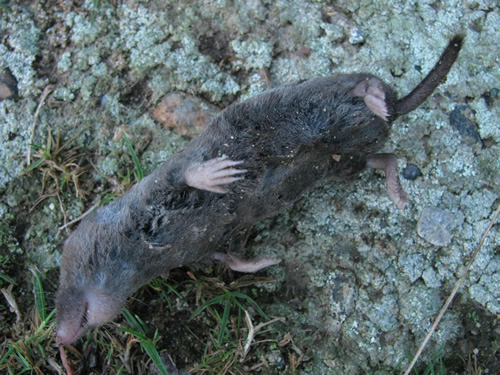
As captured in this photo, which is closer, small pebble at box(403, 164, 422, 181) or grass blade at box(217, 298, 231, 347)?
grass blade at box(217, 298, 231, 347)

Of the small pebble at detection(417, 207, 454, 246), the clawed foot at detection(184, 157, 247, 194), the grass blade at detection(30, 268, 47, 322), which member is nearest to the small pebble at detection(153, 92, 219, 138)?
the clawed foot at detection(184, 157, 247, 194)

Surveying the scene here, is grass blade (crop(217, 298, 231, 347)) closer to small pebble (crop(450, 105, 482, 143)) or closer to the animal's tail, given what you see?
the animal's tail

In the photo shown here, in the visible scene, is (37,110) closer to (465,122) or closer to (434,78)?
(434,78)

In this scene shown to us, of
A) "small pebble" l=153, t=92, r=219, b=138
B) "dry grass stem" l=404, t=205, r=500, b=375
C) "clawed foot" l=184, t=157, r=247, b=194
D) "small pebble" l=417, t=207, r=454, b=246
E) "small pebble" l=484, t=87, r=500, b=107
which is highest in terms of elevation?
"small pebble" l=153, t=92, r=219, b=138

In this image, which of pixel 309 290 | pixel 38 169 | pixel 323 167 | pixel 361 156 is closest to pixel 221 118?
pixel 323 167

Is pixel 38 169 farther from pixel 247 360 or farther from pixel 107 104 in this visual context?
pixel 247 360

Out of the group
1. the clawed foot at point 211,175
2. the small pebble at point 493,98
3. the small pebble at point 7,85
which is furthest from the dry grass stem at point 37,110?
the small pebble at point 493,98
